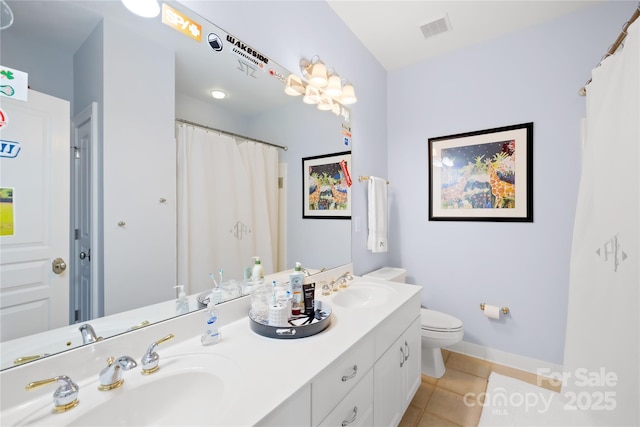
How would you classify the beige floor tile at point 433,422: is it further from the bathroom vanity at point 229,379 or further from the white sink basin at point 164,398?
the white sink basin at point 164,398

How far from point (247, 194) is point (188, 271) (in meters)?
0.44

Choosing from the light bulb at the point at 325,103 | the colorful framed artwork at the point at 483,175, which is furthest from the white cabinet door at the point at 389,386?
the light bulb at the point at 325,103

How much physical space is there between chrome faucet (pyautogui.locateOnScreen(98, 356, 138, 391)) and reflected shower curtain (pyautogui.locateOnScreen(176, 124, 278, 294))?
1.15ft

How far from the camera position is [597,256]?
123 cm

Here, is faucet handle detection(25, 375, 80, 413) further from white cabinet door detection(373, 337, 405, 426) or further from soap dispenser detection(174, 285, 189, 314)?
white cabinet door detection(373, 337, 405, 426)

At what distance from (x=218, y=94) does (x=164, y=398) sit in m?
1.14

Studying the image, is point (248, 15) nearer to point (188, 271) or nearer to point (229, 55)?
point (229, 55)

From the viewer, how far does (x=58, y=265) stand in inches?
30.0

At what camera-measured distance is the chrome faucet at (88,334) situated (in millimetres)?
781

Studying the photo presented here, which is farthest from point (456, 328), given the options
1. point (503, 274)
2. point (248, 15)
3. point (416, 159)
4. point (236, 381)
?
point (248, 15)

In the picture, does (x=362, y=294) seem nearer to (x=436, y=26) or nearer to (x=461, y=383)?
(x=461, y=383)

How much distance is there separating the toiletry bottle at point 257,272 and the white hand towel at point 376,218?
3.63 feet

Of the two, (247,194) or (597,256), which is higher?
(247,194)

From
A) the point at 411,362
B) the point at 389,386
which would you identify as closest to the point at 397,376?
the point at 389,386
